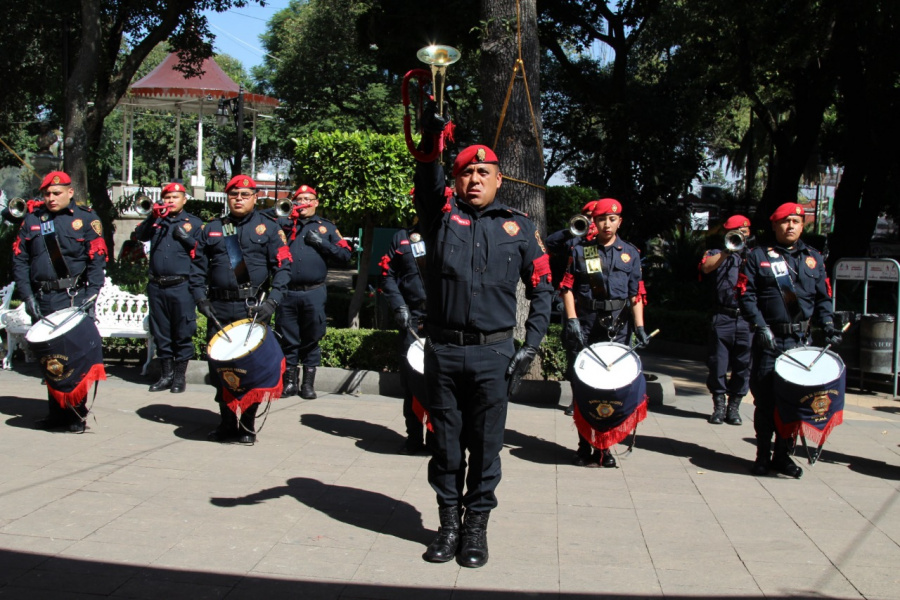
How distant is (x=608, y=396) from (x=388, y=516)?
190cm

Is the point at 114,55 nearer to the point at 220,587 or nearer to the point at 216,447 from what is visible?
the point at 216,447

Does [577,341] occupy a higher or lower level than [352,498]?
higher

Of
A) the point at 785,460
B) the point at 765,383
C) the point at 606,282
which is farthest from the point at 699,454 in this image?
the point at 606,282

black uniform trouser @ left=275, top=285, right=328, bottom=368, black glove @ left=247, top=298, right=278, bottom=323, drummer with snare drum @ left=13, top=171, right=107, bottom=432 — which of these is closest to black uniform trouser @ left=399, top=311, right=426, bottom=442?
black glove @ left=247, top=298, right=278, bottom=323

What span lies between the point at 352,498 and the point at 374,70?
98.7ft

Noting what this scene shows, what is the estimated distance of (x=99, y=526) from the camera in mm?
4941

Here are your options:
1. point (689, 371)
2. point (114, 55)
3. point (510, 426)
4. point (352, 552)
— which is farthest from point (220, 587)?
point (114, 55)

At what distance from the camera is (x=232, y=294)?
25.2ft

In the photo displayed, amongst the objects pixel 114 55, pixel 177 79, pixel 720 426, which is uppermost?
pixel 177 79

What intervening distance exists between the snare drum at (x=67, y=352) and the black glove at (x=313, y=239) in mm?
2488

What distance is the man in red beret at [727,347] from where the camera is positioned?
28.6 ft

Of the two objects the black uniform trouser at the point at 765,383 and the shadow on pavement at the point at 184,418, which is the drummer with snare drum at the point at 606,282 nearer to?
the black uniform trouser at the point at 765,383

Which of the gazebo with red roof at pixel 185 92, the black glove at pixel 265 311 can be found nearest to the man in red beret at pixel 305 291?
the black glove at pixel 265 311

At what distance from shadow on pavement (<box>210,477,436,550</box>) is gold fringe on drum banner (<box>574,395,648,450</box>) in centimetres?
161
